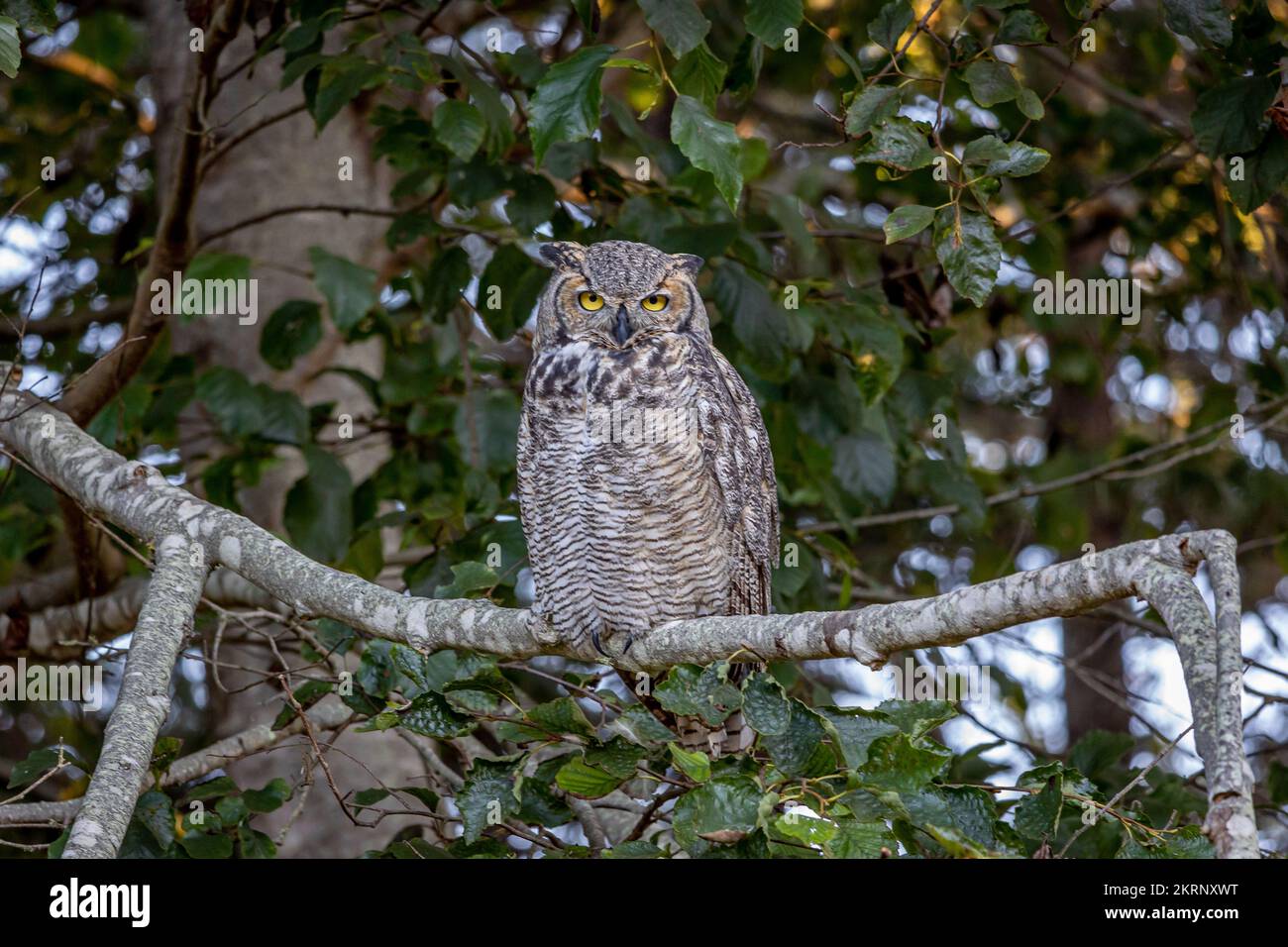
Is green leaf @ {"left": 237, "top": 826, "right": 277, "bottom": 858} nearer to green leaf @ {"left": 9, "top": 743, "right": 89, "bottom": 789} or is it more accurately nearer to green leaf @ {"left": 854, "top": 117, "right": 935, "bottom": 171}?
green leaf @ {"left": 9, "top": 743, "right": 89, "bottom": 789}

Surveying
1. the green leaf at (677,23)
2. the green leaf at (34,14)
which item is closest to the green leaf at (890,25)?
the green leaf at (677,23)

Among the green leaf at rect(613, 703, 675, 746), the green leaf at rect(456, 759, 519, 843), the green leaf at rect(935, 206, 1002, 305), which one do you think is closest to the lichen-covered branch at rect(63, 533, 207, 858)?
the green leaf at rect(456, 759, 519, 843)

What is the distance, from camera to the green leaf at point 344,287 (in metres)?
3.91

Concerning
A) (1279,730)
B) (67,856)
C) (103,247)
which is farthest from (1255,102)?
(1279,730)

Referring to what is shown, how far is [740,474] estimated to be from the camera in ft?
11.9

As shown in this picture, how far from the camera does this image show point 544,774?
270cm

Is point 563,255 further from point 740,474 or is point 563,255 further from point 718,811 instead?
point 718,811

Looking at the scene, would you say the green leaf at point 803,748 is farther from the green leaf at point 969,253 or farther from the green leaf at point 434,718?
the green leaf at point 969,253

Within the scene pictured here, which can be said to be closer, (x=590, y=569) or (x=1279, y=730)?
(x=590, y=569)

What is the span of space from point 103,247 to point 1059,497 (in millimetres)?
4631

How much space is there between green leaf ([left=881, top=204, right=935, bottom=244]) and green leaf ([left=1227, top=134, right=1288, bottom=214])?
46.2 inches

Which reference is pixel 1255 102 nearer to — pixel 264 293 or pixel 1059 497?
pixel 1059 497

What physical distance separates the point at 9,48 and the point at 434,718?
5.07 feet

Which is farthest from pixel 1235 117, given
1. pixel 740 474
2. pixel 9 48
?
pixel 9 48
